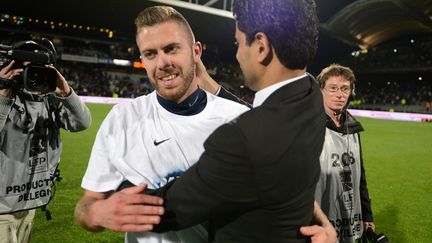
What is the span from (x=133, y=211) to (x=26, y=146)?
2.09m

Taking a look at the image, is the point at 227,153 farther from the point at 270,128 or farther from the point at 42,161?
the point at 42,161

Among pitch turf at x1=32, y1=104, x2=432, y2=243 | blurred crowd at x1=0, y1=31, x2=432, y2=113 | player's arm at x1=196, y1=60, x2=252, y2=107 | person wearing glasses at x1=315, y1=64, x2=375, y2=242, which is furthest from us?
blurred crowd at x1=0, y1=31, x2=432, y2=113

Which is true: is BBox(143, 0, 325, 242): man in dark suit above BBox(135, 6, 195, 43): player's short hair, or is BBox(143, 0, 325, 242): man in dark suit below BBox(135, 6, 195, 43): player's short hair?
below

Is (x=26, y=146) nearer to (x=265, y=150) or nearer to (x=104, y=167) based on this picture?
(x=104, y=167)

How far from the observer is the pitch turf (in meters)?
5.18

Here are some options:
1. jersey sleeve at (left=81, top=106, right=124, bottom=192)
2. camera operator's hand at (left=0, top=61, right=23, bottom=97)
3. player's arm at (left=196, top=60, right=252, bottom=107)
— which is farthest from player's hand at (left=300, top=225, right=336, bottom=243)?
camera operator's hand at (left=0, top=61, right=23, bottom=97)

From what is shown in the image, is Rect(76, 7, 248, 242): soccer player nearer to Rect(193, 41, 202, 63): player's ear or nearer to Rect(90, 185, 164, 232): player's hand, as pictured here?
Rect(193, 41, 202, 63): player's ear

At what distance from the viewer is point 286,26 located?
1.30 meters

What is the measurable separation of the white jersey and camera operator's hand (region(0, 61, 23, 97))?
4.56ft

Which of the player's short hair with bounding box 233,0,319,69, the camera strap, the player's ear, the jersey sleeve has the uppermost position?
the camera strap

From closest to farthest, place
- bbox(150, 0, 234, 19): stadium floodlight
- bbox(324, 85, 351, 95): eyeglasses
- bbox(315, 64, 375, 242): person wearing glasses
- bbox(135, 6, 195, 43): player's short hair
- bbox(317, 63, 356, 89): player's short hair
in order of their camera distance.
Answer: bbox(135, 6, 195, 43): player's short hair < bbox(315, 64, 375, 242): person wearing glasses < bbox(324, 85, 351, 95): eyeglasses < bbox(317, 63, 356, 89): player's short hair < bbox(150, 0, 234, 19): stadium floodlight

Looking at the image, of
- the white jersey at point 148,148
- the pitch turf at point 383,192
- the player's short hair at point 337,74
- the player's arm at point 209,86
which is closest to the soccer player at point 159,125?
the white jersey at point 148,148

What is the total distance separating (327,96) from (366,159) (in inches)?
345

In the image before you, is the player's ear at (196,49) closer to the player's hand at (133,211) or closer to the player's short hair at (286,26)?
the player's short hair at (286,26)
